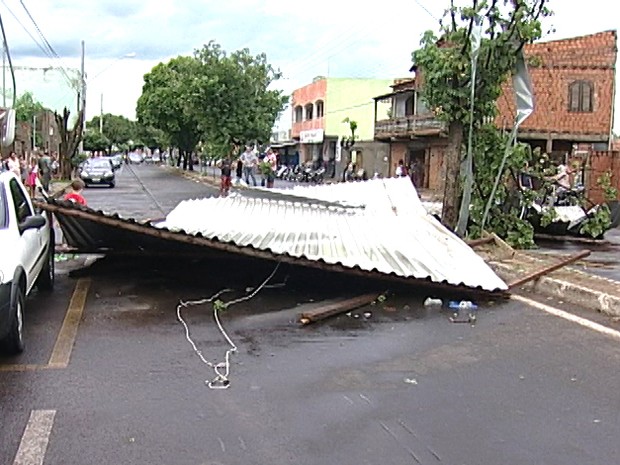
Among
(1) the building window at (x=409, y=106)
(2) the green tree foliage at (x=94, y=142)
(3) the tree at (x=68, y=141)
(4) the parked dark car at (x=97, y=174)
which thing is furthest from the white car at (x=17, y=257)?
(2) the green tree foliage at (x=94, y=142)

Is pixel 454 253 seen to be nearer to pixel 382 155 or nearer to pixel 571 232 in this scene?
pixel 571 232

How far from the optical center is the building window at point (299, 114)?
77938 millimetres

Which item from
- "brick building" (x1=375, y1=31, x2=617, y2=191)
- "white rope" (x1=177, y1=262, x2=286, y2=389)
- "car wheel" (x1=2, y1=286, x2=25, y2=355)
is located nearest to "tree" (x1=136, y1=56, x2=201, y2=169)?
"brick building" (x1=375, y1=31, x2=617, y2=191)

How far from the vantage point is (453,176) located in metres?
14.3

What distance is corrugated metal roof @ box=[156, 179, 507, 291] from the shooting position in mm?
9633

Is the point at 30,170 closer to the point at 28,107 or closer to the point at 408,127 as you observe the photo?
the point at 408,127

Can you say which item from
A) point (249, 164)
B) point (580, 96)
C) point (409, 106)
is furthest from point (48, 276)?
point (409, 106)

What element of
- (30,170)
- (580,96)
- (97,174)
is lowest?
(97,174)

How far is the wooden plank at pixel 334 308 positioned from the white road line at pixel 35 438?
3431mm

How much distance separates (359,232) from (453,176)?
4.45 metres

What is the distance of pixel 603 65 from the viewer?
41.0m

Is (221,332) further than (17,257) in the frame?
Yes

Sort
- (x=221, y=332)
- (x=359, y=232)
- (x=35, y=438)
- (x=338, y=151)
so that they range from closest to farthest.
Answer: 1. (x=35, y=438)
2. (x=221, y=332)
3. (x=359, y=232)
4. (x=338, y=151)

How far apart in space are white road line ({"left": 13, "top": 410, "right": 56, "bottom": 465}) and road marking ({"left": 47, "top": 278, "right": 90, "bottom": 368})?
1266 mm
